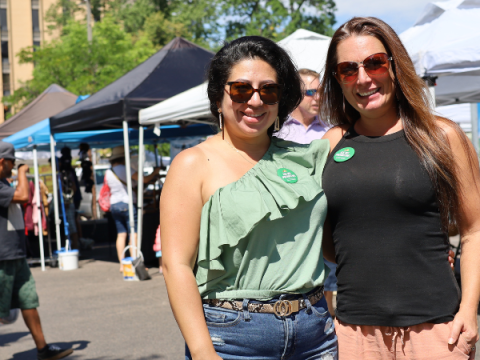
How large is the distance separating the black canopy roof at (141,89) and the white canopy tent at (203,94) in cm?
36

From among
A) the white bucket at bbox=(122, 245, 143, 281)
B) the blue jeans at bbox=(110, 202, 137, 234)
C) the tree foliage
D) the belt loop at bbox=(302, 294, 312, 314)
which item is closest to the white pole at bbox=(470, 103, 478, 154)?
the belt loop at bbox=(302, 294, 312, 314)

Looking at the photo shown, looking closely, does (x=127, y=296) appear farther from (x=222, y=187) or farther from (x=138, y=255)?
(x=222, y=187)

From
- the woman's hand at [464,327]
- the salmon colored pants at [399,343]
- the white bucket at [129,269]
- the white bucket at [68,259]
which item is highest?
the woman's hand at [464,327]

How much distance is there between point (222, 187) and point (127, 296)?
6022 mm

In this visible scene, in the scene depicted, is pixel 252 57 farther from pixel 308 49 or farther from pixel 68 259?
pixel 68 259

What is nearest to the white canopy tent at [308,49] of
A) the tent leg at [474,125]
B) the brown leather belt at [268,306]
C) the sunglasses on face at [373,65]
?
the tent leg at [474,125]

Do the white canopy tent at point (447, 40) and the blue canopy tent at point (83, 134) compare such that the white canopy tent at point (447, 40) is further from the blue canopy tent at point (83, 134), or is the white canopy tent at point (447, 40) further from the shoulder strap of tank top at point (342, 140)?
the blue canopy tent at point (83, 134)

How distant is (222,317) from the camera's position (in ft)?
6.16

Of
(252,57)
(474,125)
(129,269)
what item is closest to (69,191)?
(129,269)

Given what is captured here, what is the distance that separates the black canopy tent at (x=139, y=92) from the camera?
8.63 m

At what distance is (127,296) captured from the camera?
7.54 meters

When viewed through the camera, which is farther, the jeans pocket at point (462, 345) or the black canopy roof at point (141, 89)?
the black canopy roof at point (141, 89)

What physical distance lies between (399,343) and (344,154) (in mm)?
735

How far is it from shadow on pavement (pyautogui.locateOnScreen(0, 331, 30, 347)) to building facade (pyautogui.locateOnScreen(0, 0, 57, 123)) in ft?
165
